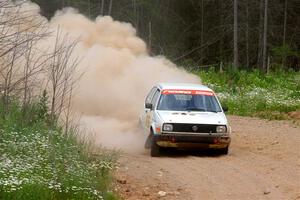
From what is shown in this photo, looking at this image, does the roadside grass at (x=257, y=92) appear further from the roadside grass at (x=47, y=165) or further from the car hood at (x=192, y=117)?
the roadside grass at (x=47, y=165)

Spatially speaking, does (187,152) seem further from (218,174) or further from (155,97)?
(218,174)

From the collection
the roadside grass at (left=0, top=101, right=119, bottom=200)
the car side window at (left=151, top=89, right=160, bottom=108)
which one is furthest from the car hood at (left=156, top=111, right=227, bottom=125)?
the roadside grass at (left=0, top=101, right=119, bottom=200)

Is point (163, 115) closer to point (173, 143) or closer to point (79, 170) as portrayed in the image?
point (173, 143)

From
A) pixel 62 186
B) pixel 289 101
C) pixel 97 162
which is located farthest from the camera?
pixel 289 101

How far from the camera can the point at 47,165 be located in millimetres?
9430

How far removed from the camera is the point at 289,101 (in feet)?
87.2

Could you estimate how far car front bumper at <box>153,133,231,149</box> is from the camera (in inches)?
559

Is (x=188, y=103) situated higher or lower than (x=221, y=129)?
higher

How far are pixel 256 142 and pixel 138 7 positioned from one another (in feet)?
136

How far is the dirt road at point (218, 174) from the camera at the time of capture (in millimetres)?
10641

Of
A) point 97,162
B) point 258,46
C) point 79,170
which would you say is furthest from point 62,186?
point 258,46

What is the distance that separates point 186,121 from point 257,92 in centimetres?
1542

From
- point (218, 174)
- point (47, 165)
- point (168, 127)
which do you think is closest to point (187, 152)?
point (168, 127)

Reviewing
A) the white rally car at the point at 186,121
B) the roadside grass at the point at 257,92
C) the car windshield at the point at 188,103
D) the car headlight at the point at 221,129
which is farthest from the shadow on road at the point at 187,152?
the roadside grass at the point at 257,92
